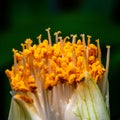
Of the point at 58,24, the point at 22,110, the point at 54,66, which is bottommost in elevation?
the point at 22,110

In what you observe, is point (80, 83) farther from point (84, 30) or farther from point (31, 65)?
point (84, 30)

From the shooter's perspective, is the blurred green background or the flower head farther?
the blurred green background

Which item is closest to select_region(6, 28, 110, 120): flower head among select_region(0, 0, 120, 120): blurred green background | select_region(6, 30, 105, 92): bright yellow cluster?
select_region(6, 30, 105, 92): bright yellow cluster

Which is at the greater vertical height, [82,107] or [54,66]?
[54,66]

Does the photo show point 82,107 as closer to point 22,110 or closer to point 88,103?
point 88,103

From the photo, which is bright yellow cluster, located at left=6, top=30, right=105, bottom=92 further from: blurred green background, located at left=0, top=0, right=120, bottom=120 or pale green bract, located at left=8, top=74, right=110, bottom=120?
blurred green background, located at left=0, top=0, right=120, bottom=120

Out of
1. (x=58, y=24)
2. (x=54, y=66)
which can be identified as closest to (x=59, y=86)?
(x=54, y=66)

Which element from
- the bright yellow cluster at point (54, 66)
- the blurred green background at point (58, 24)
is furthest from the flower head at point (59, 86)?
the blurred green background at point (58, 24)
